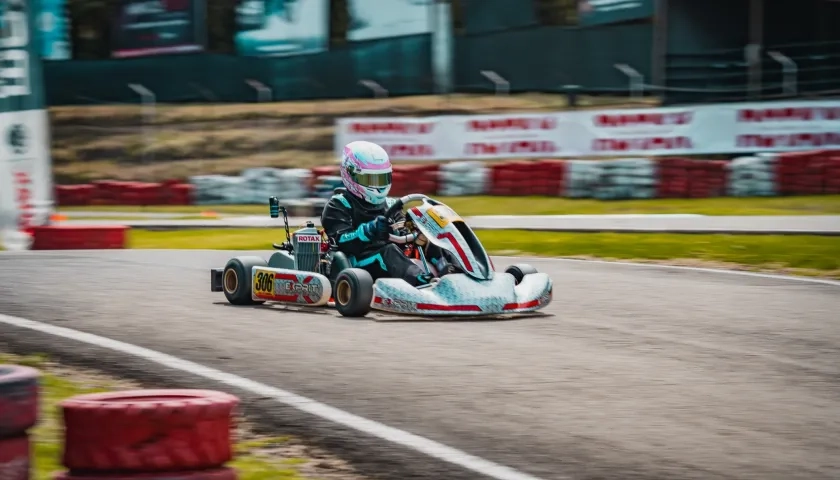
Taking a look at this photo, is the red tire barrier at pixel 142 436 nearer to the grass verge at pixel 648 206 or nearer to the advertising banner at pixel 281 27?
the grass verge at pixel 648 206

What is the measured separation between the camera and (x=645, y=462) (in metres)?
4.66

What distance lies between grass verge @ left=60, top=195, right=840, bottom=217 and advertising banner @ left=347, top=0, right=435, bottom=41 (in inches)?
274

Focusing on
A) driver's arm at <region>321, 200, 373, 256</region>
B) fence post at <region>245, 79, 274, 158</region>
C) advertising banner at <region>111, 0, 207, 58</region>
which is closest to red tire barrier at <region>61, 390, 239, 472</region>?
driver's arm at <region>321, 200, 373, 256</region>

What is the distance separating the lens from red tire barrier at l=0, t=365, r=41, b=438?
12.8 feet

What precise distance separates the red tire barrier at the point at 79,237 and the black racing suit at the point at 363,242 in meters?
6.87

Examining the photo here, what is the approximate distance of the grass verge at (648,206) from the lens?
728 inches

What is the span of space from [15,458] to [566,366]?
329 cm

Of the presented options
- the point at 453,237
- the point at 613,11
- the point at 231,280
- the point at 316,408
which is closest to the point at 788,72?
the point at 613,11

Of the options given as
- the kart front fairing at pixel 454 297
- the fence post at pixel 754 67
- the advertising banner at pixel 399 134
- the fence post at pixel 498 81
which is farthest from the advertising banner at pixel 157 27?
the kart front fairing at pixel 454 297

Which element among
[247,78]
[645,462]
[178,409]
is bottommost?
[645,462]

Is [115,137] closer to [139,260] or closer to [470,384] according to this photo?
[139,260]

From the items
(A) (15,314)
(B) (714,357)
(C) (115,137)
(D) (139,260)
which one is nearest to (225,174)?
(C) (115,137)

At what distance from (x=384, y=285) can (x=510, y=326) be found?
2.91 ft

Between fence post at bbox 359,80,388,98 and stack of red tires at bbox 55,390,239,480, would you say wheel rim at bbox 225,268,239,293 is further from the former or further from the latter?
fence post at bbox 359,80,388,98
